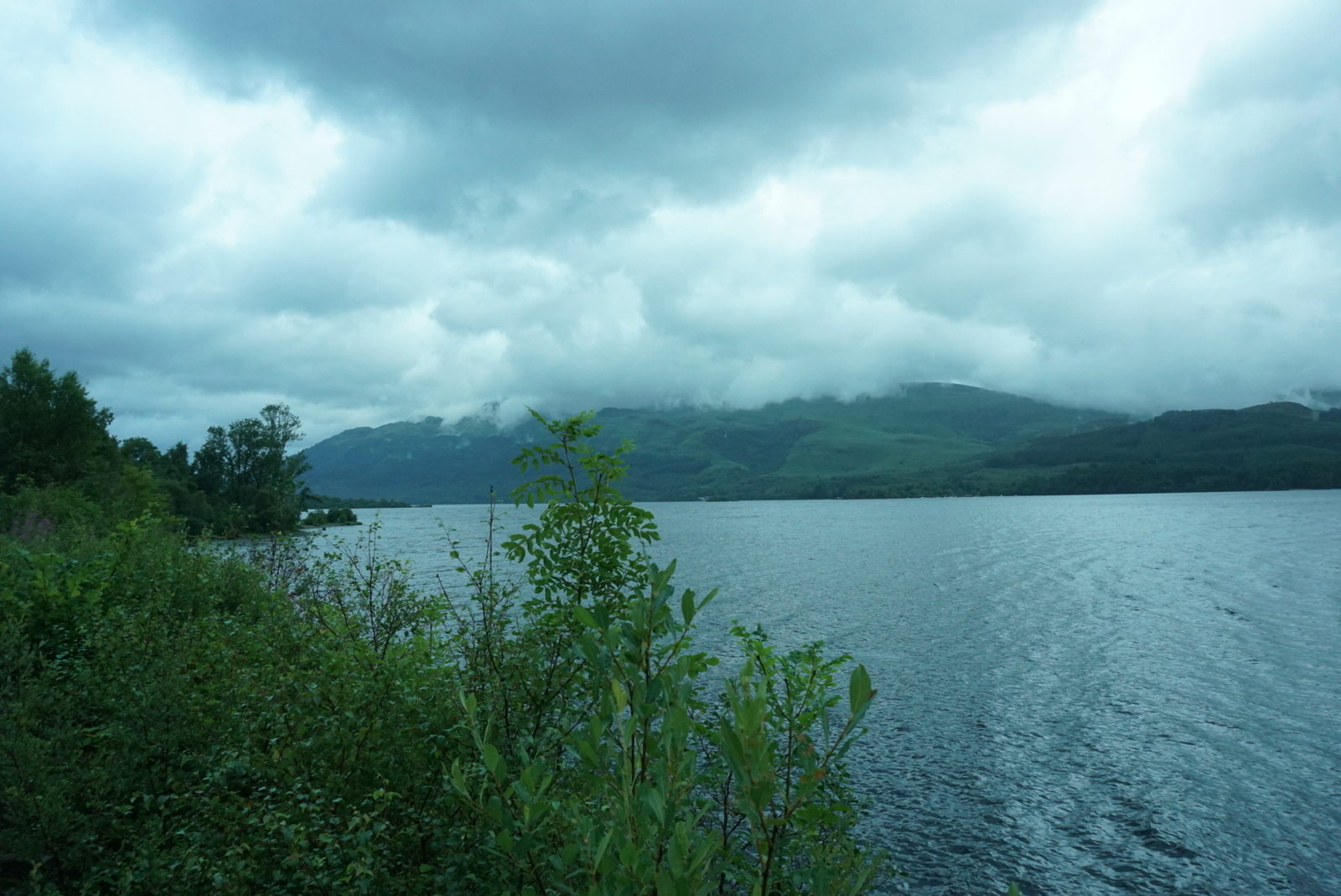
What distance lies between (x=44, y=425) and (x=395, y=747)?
3057 inches

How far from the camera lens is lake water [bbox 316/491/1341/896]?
16.3 m

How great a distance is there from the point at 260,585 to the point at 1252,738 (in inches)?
1266

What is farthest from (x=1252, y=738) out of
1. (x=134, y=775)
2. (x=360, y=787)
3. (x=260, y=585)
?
(x=260, y=585)

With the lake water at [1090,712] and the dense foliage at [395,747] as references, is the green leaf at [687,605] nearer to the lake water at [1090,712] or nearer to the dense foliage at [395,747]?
the dense foliage at [395,747]

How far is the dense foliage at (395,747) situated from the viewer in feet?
10.5

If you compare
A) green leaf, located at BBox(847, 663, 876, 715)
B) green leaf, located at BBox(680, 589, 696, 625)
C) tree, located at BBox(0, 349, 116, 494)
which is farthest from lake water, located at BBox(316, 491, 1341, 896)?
A: tree, located at BBox(0, 349, 116, 494)

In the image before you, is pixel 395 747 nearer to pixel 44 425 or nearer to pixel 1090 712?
pixel 1090 712

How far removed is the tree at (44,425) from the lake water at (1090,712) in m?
32.4

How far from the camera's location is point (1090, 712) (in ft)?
85.2

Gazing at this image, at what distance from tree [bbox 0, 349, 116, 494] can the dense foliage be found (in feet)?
217

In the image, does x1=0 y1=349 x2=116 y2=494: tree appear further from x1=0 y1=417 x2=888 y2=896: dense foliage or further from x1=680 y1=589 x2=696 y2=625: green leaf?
x1=680 y1=589 x2=696 y2=625: green leaf

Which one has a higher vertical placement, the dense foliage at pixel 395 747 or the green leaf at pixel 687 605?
the green leaf at pixel 687 605

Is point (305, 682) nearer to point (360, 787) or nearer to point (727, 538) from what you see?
point (360, 787)

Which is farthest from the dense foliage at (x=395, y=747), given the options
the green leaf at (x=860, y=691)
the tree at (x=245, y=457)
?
the tree at (x=245, y=457)
